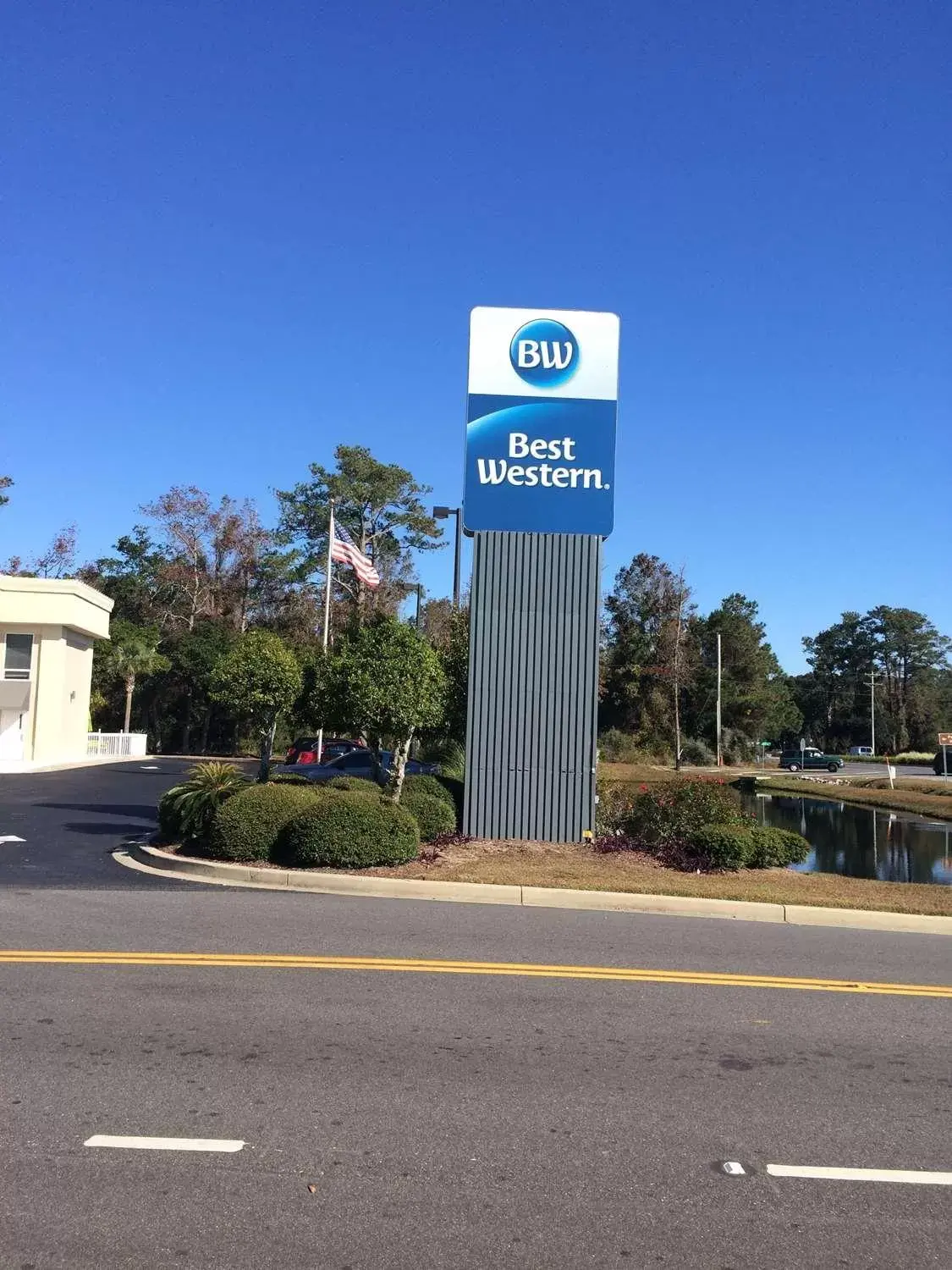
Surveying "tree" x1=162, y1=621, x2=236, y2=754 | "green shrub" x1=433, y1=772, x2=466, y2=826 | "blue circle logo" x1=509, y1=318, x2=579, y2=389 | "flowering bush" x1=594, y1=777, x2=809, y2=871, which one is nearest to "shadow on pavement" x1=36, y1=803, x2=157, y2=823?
"green shrub" x1=433, y1=772, x2=466, y2=826

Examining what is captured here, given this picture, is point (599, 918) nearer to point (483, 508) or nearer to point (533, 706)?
point (533, 706)

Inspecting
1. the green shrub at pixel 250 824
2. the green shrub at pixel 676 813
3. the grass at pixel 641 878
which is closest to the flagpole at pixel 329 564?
the green shrub at pixel 676 813

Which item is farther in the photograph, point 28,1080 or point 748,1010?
point 748,1010

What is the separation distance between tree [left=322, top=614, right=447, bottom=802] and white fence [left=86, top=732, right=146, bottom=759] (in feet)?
91.4

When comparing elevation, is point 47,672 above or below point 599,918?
above

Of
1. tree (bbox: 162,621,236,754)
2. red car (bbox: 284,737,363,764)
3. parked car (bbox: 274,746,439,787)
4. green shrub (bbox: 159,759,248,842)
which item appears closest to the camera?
green shrub (bbox: 159,759,248,842)

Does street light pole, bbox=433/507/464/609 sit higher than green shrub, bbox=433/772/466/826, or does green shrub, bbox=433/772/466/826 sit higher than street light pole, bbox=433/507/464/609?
street light pole, bbox=433/507/464/609

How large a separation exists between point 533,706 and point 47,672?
84.7 feet

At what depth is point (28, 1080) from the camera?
5504 mm

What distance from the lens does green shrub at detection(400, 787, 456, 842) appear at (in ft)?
51.8

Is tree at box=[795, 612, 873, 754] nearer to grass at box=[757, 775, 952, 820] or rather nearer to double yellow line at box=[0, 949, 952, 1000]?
grass at box=[757, 775, 952, 820]

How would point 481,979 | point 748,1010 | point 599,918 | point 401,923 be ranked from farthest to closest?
point 599,918
point 401,923
point 481,979
point 748,1010

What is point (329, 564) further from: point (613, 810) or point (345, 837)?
point (345, 837)

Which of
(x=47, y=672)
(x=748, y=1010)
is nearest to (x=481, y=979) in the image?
(x=748, y=1010)
